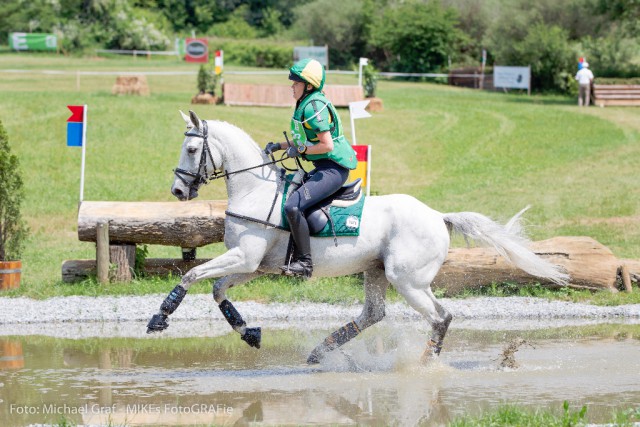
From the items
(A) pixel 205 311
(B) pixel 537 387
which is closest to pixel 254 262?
(B) pixel 537 387

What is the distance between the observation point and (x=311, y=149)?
8555 mm

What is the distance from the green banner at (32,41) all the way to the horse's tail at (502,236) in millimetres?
46437

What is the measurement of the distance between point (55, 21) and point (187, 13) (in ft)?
60.6

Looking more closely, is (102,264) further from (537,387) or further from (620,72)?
(620,72)

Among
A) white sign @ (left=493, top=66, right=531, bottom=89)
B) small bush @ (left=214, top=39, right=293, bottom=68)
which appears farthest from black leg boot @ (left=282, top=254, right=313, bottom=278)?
small bush @ (left=214, top=39, right=293, bottom=68)

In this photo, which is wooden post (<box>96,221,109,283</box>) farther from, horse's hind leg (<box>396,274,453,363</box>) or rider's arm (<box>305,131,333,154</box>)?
horse's hind leg (<box>396,274,453,363</box>)

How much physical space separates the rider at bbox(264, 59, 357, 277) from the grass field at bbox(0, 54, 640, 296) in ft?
13.7

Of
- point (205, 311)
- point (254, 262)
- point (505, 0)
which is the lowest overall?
point (205, 311)

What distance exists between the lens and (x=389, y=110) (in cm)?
3059

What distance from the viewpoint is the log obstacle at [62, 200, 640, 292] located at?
12125mm

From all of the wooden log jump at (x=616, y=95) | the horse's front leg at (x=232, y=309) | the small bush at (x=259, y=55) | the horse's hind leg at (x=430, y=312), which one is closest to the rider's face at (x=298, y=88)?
the horse's front leg at (x=232, y=309)

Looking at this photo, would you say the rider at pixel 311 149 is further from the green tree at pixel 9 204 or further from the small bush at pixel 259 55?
the small bush at pixel 259 55

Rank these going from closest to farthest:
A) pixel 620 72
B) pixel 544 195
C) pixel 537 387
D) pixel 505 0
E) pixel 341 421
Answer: pixel 341 421 → pixel 537 387 → pixel 544 195 → pixel 620 72 → pixel 505 0

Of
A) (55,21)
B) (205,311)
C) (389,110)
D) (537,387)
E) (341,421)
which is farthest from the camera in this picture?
(55,21)
